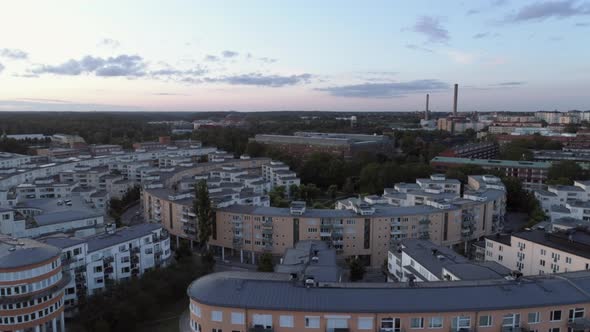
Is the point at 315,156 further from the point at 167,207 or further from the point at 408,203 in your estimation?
the point at 167,207

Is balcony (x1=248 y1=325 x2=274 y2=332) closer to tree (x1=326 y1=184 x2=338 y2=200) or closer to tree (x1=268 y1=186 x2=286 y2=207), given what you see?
tree (x1=268 y1=186 x2=286 y2=207)

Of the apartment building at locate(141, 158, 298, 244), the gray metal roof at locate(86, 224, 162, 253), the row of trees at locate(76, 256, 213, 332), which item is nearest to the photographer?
the row of trees at locate(76, 256, 213, 332)

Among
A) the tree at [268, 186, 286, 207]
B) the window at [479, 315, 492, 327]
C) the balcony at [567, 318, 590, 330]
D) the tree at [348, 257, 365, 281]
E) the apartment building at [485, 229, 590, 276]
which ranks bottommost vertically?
the tree at [348, 257, 365, 281]

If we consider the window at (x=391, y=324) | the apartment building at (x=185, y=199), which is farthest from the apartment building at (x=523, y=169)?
the window at (x=391, y=324)

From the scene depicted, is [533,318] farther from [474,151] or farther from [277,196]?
[474,151]

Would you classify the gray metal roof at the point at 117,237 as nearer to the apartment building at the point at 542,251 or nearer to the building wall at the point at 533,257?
the building wall at the point at 533,257

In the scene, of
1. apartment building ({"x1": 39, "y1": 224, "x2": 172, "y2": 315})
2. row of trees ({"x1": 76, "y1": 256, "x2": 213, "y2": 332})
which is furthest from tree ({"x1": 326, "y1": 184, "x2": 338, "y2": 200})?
row of trees ({"x1": 76, "y1": 256, "x2": 213, "y2": 332})

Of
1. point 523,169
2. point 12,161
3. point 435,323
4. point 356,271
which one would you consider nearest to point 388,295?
point 435,323
